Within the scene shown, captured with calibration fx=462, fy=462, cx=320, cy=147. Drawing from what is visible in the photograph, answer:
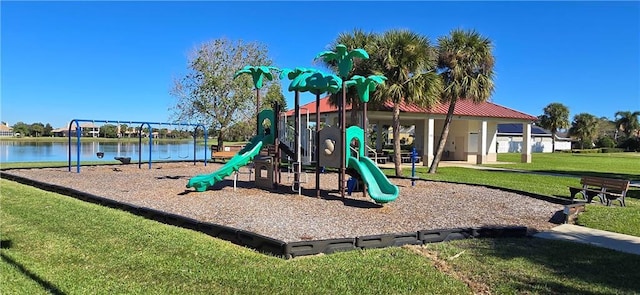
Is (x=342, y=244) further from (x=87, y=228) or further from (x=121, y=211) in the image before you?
(x=121, y=211)

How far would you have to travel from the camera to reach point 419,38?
16750 millimetres

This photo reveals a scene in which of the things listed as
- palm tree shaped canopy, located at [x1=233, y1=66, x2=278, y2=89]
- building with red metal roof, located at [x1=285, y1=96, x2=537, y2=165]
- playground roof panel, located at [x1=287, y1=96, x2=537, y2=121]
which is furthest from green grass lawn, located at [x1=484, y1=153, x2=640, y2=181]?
palm tree shaped canopy, located at [x1=233, y1=66, x2=278, y2=89]

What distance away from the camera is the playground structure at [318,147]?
33.6 feet

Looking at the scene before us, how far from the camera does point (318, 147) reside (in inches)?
431

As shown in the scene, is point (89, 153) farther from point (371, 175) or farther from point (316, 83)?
point (371, 175)

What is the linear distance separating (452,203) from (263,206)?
422cm

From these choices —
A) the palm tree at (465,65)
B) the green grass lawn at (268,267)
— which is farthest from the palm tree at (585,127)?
the green grass lawn at (268,267)

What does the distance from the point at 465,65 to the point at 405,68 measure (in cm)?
339

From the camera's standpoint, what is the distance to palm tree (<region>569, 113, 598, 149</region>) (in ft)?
219

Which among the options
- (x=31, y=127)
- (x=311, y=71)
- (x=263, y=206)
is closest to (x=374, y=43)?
(x=311, y=71)

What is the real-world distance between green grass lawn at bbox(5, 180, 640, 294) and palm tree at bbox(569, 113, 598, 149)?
69367mm

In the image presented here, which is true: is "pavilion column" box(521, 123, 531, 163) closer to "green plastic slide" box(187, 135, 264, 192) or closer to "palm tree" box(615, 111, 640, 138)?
"green plastic slide" box(187, 135, 264, 192)

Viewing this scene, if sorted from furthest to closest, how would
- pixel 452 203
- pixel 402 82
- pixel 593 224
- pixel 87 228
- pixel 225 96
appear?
1. pixel 225 96
2. pixel 402 82
3. pixel 452 203
4. pixel 593 224
5. pixel 87 228

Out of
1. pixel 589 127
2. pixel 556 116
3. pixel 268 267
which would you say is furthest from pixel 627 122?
pixel 268 267
